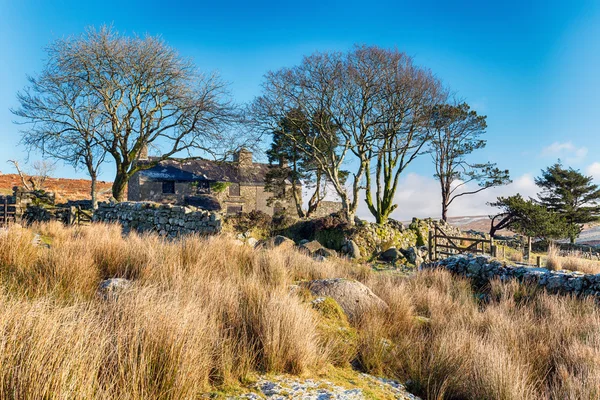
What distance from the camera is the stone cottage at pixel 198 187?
3641 centimetres

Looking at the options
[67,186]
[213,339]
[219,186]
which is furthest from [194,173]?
[213,339]

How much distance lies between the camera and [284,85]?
71.2 feet

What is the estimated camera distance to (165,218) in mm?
18062

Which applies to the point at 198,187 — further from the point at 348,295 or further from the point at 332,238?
the point at 348,295

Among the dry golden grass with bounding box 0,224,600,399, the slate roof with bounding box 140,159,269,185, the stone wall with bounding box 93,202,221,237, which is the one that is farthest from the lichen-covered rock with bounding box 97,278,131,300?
the slate roof with bounding box 140,159,269,185

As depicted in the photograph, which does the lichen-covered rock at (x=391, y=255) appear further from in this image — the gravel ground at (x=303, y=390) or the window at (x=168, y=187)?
the window at (x=168, y=187)

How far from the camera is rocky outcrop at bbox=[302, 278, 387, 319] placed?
552 cm

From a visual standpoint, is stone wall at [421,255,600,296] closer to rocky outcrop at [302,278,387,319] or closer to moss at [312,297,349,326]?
rocky outcrop at [302,278,387,319]

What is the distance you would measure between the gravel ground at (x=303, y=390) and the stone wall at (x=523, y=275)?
7.26m

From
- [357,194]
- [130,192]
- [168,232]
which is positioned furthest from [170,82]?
[130,192]

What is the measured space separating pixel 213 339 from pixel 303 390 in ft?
2.96

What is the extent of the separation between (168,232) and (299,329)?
15686 millimetres

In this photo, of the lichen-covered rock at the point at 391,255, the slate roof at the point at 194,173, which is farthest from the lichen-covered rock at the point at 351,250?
the slate roof at the point at 194,173

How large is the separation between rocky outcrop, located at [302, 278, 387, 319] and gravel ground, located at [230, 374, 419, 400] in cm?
215
